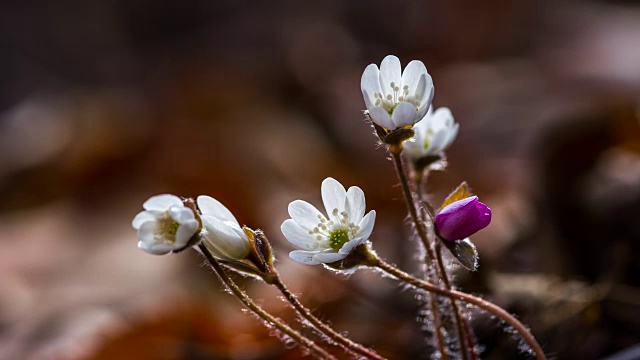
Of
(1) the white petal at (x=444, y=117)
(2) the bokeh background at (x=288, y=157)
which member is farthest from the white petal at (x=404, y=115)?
(2) the bokeh background at (x=288, y=157)

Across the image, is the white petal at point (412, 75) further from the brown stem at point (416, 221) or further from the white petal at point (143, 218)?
the white petal at point (143, 218)

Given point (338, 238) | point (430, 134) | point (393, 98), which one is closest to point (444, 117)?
point (430, 134)

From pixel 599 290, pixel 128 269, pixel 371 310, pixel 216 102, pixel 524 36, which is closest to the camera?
pixel 599 290

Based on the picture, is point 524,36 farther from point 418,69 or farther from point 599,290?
point 418,69

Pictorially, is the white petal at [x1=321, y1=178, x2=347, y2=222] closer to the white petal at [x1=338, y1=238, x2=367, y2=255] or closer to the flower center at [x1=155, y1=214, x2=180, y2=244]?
the white petal at [x1=338, y1=238, x2=367, y2=255]

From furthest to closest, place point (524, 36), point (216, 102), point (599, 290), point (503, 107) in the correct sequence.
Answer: point (524, 36) → point (216, 102) → point (503, 107) → point (599, 290)

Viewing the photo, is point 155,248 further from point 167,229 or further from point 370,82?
point 370,82

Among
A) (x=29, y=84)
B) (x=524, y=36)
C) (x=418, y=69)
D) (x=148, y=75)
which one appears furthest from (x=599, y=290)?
(x=29, y=84)
